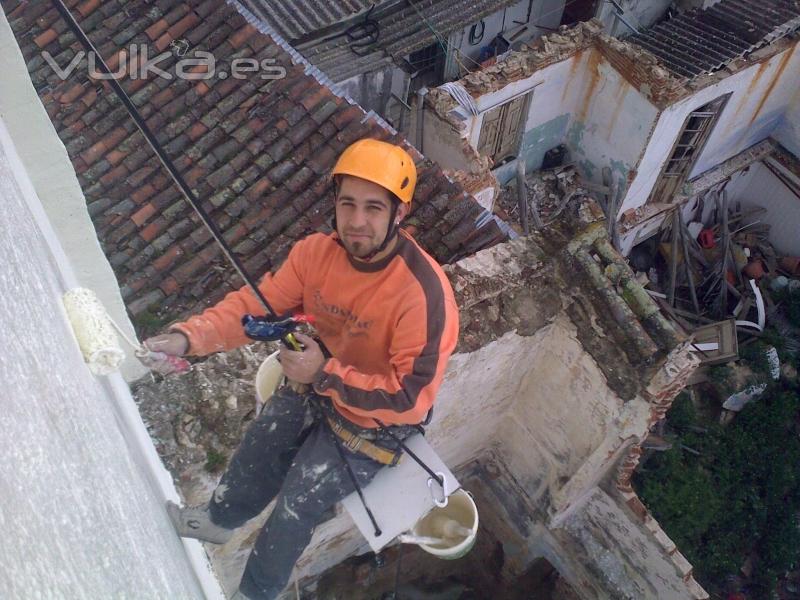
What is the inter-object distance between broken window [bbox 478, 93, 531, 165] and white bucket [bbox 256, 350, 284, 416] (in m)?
6.64

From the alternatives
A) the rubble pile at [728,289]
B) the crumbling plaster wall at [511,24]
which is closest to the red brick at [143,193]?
the crumbling plaster wall at [511,24]

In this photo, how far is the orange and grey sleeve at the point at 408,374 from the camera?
3.32 metres

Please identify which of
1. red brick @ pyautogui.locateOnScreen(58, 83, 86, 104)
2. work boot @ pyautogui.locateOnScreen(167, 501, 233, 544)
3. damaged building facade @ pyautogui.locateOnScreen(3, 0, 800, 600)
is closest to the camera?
work boot @ pyautogui.locateOnScreen(167, 501, 233, 544)

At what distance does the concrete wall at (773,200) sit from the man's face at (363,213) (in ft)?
36.0

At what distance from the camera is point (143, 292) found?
565cm

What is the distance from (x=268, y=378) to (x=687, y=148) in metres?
9.17

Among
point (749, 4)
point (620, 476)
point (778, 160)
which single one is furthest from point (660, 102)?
point (620, 476)

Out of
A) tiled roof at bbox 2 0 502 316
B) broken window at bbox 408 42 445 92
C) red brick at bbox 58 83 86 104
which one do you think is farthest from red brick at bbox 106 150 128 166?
broken window at bbox 408 42 445 92

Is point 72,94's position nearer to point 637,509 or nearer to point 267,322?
point 267,322

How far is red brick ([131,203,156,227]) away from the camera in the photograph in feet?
19.2

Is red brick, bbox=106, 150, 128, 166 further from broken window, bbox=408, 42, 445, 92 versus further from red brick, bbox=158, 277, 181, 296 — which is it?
broken window, bbox=408, 42, 445, 92

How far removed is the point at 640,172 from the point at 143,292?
25.4 ft

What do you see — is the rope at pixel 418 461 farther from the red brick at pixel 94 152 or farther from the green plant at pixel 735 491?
the green plant at pixel 735 491

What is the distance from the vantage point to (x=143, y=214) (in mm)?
5887
